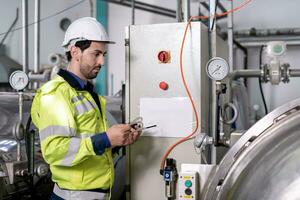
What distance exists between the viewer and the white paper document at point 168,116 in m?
1.57

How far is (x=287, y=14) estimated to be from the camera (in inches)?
131

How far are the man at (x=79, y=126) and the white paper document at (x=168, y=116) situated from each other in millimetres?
137

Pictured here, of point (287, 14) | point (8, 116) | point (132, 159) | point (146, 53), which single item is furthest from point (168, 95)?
point (287, 14)

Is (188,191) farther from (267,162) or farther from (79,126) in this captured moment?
(79,126)

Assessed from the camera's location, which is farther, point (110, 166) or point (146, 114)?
point (146, 114)

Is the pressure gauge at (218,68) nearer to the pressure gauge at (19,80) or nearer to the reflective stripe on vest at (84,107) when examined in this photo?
the reflective stripe on vest at (84,107)

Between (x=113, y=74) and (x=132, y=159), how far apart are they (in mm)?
2313

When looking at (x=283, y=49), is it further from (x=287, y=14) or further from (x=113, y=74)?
(x=113, y=74)

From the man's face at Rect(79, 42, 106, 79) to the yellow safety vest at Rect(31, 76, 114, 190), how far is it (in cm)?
7

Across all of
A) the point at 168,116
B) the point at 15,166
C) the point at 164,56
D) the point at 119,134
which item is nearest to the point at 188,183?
the point at 119,134

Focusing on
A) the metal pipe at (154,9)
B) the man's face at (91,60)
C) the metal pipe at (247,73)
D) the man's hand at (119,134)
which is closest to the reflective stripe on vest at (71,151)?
the man's hand at (119,134)

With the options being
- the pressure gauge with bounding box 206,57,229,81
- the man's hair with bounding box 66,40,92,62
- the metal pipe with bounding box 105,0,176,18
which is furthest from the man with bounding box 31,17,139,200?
the metal pipe with bounding box 105,0,176,18

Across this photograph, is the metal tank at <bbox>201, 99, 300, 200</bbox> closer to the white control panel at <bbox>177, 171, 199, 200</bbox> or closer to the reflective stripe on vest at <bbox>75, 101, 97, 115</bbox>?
the white control panel at <bbox>177, 171, 199, 200</bbox>

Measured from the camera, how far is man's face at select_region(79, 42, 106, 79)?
4.69ft
